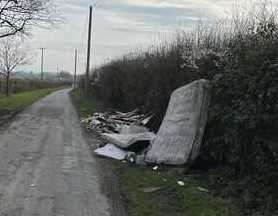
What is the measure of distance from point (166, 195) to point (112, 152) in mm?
4421

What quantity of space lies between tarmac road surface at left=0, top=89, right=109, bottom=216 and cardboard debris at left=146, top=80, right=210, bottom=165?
1.52 metres

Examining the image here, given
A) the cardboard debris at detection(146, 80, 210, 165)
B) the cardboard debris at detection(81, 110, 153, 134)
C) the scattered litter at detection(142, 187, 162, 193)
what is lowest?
the cardboard debris at detection(81, 110, 153, 134)

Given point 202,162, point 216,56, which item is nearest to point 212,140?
point 202,162

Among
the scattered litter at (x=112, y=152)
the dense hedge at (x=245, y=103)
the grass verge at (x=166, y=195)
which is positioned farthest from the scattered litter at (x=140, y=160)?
the dense hedge at (x=245, y=103)

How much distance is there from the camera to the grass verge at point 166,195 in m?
7.43

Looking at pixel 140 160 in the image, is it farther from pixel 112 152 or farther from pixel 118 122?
pixel 118 122

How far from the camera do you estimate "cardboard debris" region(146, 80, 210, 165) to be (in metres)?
10.5

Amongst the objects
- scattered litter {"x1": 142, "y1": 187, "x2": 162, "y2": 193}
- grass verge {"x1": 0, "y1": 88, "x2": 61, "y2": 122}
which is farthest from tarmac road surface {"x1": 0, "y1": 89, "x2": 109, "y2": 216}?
grass verge {"x1": 0, "y1": 88, "x2": 61, "y2": 122}

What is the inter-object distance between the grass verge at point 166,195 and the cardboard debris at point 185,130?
35 centimetres

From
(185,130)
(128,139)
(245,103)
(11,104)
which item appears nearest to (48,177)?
(185,130)

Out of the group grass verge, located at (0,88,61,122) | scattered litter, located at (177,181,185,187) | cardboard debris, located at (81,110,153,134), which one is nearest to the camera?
scattered litter, located at (177,181,185,187)

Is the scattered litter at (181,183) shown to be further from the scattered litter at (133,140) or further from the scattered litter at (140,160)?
the scattered litter at (133,140)

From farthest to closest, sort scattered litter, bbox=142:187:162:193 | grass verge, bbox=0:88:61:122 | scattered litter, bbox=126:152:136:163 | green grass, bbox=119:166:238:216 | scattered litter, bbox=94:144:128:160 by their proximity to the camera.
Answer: grass verge, bbox=0:88:61:122 < scattered litter, bbox=94:144:128:160 < scattered litter, bbox=126:152:136:163 < scattered litter, bbox=142:187:162:193 < green grass, bbox=119:166:238:216

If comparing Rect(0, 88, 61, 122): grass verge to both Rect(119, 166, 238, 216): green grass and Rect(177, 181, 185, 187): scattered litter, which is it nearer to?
Rect(119, 166, 238, 216): green grass
